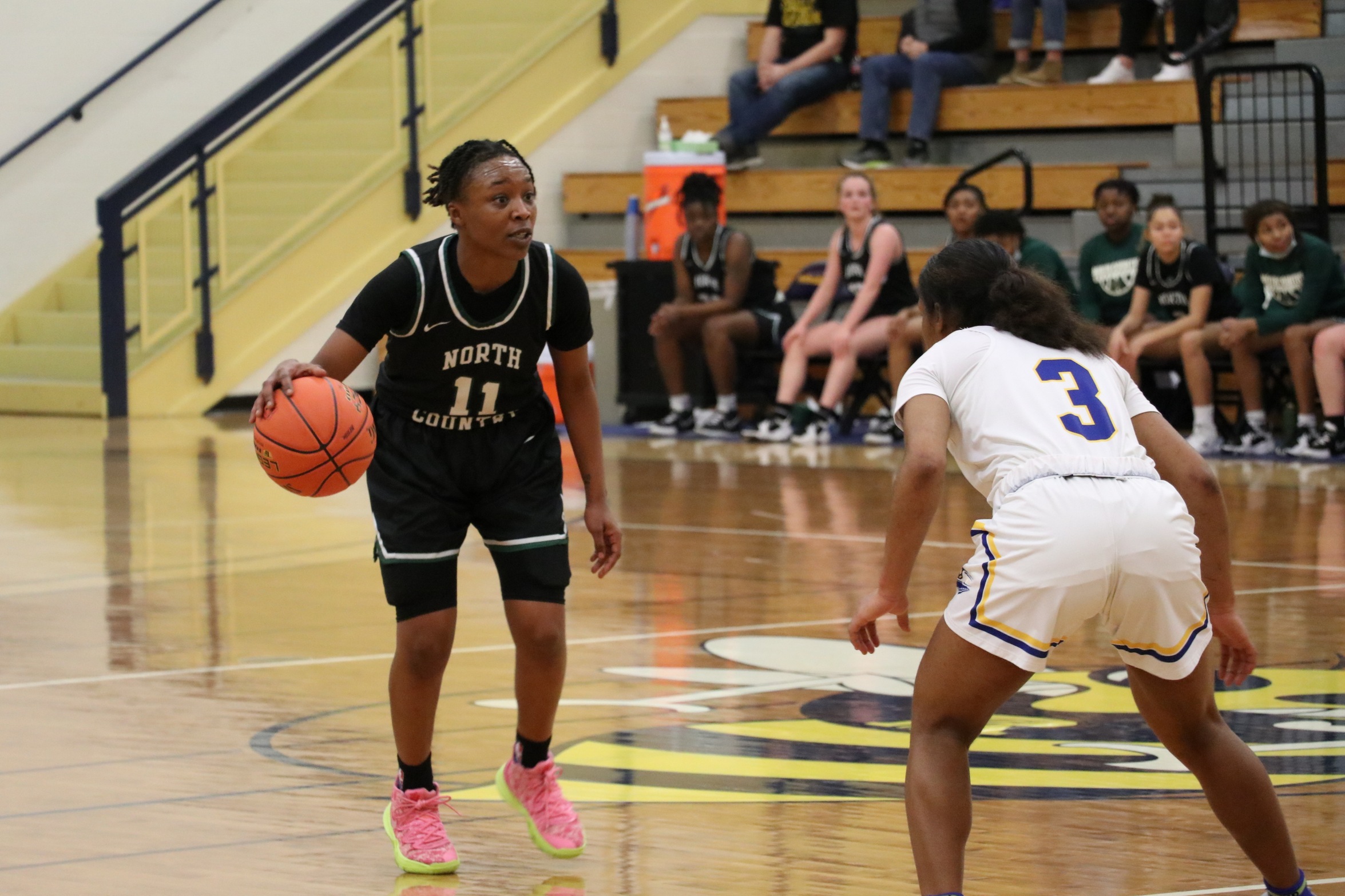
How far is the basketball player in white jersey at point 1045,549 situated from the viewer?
296 cm

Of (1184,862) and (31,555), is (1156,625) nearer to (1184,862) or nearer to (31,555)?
(1184,862)

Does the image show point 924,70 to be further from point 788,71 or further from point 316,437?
point 316,437

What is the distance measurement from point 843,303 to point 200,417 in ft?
17.6

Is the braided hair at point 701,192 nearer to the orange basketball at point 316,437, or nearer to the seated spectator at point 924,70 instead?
the seated spectator at point 924,70

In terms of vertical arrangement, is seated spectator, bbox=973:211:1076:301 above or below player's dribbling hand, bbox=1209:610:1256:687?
above

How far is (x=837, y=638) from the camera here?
5840mm

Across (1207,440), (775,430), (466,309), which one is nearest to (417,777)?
(466,309)

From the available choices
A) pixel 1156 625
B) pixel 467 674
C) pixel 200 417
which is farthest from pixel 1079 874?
pixel 200 417

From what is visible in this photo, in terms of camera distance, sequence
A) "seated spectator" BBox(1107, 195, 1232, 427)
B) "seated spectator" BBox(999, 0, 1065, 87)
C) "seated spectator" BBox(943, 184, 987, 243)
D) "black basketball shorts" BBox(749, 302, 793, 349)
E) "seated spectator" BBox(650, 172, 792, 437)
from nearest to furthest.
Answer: "seated spectator" BBox(1107, 195, 1232, 427) < "seated spectator" BBox(943, 184, 987, 243) < "seated spectator" BBox(650, 172, 792, 437) < "black basketball shorts" BBox(749, 302, 793, 349) < "seated spectator" BBox(999, 0, 1065, 87)

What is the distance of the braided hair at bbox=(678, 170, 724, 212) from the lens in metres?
12.1

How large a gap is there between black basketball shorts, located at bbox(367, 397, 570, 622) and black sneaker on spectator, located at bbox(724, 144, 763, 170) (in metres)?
10.8

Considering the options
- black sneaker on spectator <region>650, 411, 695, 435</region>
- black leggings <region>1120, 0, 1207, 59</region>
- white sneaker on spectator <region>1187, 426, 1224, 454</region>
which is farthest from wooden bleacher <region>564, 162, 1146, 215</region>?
white sneaker on spectator <region>1187, 426, 1224, 454</region>

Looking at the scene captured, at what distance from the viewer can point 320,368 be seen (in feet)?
11.9

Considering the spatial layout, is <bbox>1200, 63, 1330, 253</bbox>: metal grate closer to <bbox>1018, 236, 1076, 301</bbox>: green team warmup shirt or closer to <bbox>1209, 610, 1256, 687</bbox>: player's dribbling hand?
<bbox>1018, 236, 1076, 301</bbox>: green team warmup shirt
